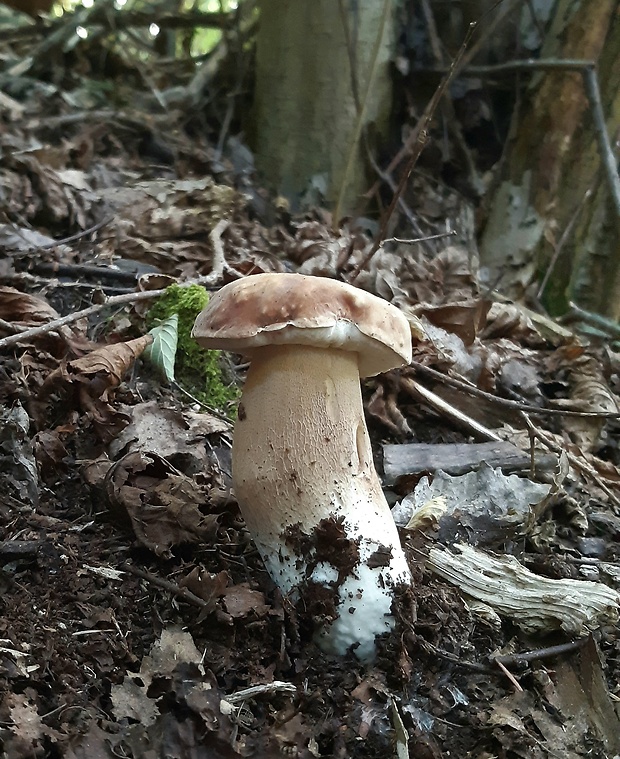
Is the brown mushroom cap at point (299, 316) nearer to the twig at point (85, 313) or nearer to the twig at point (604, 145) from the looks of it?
the twig at point (85, 313)

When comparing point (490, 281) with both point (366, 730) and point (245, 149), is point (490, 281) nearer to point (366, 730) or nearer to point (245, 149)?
point (245, 149)

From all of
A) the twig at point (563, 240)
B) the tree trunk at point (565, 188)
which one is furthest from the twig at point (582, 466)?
the twig at point (563, 240)

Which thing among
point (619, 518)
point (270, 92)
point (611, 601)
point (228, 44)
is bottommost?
point (619, 518)

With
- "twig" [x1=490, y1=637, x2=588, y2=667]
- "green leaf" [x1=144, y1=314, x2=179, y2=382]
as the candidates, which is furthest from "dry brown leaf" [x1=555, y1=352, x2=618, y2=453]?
"green leaf" [x1=144, y1=314, x2=179, y2=382]

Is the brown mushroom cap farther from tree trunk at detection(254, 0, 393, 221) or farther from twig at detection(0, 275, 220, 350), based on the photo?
tree trunk at detection(254, 0, 393, 221)

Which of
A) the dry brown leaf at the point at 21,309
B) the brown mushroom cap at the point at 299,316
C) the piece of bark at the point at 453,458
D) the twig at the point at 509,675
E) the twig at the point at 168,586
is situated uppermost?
the brown mushroom cap at the point at 299,316

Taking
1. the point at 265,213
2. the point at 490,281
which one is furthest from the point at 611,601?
the point at 265,213
